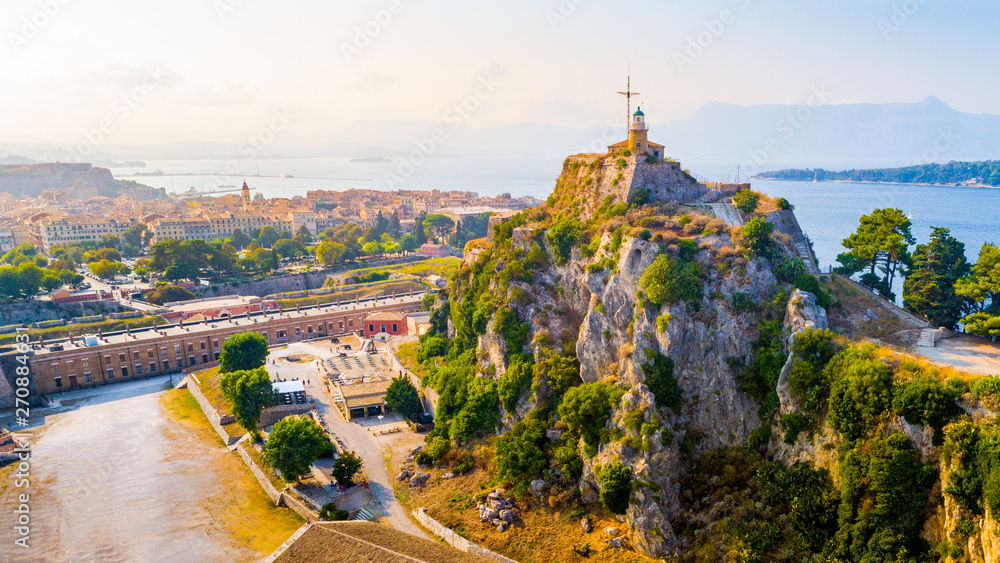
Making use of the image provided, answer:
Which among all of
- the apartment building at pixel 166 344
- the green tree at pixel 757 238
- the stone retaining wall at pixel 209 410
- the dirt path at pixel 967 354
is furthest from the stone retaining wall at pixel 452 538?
the apartment building at pixel 166 344

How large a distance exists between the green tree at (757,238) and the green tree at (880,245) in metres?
9.61

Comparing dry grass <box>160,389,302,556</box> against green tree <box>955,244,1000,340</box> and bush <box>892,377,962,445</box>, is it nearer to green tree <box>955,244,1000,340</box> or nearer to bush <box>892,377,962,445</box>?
bush <box>892,377,962,445</box>

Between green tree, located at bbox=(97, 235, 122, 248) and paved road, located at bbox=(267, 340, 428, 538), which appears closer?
paved road, located at bbox=(267, 340, 428, 538)

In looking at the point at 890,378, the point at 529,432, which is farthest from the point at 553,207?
the point at 890,378

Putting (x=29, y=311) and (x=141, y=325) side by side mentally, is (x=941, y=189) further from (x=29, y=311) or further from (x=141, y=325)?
(x=29, y=311)

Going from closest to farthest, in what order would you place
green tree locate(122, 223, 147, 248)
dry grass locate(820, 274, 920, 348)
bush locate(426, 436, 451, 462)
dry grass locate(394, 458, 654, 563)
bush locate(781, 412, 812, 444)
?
bush locate(781, 412, 812, 444), dry grass locate(394, 458, 654, 563), dry grass locate(820, 274, 920, 348), bush locate(426, 436, 451, 462), green tree locate(122, 223, 147, 248)

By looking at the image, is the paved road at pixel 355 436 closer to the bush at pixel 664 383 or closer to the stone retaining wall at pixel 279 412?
the stone retaining wall at pixel 279 412

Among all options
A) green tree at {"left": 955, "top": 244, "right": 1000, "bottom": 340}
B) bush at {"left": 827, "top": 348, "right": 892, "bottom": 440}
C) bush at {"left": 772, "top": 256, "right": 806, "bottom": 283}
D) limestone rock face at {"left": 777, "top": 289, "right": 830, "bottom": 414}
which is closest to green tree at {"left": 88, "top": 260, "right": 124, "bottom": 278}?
bush at {"left": 772, "top": 256, "right": 806, "bottom": 283}

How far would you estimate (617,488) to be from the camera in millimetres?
30641

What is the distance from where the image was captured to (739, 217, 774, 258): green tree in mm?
34500

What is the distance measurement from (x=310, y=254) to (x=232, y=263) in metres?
20.4

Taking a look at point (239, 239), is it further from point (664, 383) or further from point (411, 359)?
point (664, 383)

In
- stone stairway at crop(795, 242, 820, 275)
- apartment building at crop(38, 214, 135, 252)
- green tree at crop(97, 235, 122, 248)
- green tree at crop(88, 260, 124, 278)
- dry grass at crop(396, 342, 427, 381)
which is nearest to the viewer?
stone stairway at crop(795, 242, 820, 275)

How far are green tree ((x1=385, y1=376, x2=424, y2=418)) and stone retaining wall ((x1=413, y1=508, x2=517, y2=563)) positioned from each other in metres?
11.9
